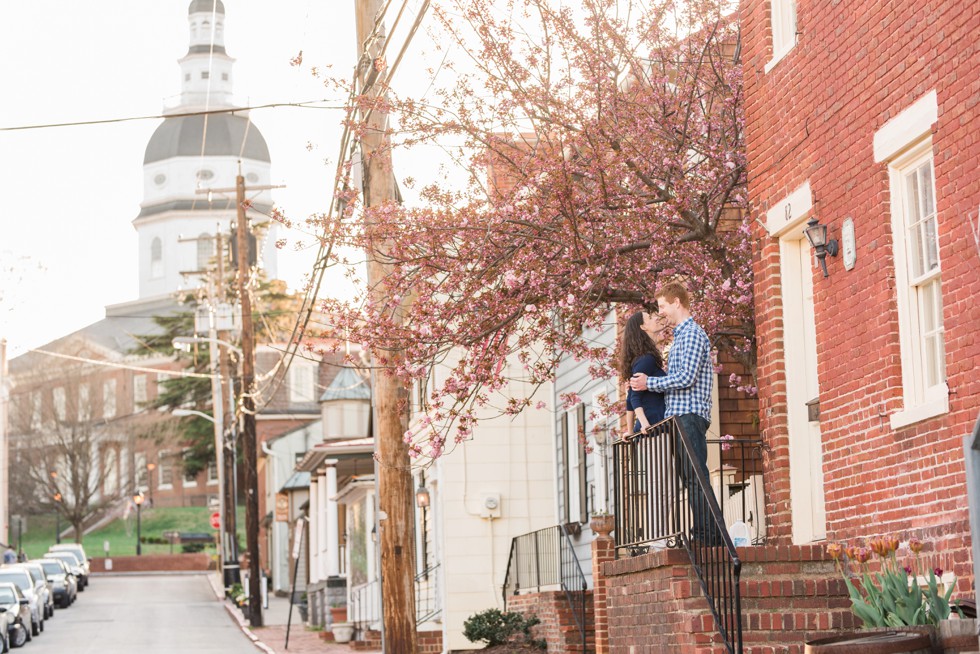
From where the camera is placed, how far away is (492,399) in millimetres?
25203

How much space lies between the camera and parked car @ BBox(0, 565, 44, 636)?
33.5 metres

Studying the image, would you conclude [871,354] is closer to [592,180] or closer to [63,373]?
[592,180]

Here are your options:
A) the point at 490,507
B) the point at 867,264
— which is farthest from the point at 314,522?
the point at 867,264

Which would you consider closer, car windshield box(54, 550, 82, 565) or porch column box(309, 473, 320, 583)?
porch column box(309, 473, 320, 583)

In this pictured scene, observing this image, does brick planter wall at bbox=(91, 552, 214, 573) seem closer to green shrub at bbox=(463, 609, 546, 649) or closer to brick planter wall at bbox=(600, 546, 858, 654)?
green shrub at bbox=(463, 609, 546, 649)

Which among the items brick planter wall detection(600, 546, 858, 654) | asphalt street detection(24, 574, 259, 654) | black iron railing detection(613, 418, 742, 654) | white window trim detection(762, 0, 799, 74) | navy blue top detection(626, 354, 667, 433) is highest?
white window trim detection(762, 0, 799, 74)

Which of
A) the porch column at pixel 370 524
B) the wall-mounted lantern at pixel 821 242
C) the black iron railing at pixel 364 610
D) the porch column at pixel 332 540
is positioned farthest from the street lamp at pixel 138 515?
the wall-mounted lantern at pixel 821 242

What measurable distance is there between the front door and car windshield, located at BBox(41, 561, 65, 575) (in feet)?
119

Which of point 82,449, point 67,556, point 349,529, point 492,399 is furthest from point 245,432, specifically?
point 82,449

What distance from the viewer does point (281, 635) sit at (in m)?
33.0

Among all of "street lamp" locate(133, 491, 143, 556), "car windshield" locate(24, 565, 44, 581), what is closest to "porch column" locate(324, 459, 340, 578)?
"car windshield" locate(24, 565, 44, 581)

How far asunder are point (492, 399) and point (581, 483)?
4.00 metres

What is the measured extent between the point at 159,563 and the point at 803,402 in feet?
205

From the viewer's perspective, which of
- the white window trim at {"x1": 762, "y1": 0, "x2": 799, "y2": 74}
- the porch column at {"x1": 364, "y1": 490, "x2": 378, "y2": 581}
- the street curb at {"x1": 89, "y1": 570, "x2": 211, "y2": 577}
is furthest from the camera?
the street curb at {"x1": 89, "y1": 570, "x2": 211, "y2": 577}
